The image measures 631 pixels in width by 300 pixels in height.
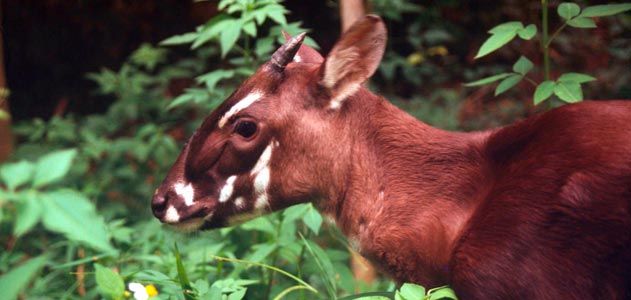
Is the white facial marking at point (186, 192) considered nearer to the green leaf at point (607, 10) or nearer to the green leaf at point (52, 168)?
the green leaf at point (52, 168)

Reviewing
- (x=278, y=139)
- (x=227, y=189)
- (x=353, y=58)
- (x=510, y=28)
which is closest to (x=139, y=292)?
(x=227, y=189)

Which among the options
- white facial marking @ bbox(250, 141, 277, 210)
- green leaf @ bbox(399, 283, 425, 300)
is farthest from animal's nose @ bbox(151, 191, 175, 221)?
green leaf @ bbox(399, 283, 425, 300)

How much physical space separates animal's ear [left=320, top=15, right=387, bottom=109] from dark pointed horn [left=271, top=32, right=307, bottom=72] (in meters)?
0.15

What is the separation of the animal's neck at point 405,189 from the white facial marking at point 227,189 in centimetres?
40

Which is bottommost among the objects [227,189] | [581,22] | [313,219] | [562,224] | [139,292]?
[313,219]

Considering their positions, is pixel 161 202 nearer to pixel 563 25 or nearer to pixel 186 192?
pixel 186 192

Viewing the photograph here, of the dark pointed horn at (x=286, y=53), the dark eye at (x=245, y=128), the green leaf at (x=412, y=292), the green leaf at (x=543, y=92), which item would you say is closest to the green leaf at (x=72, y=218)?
the green leaf at (x=412, y=292)

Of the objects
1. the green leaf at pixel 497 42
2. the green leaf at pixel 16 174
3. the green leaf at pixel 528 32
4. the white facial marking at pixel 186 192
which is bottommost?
the white facial marking at pixel 186 192

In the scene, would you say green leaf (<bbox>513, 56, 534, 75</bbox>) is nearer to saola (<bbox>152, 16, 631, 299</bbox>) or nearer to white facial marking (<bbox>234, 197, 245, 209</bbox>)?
saola (<bbox>152, 16, 631, 299</bbox>)

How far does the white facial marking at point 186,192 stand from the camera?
3338 mm

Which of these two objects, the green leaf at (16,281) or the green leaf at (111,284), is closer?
the green leaf at (16,281)

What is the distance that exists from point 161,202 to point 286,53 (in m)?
0.80

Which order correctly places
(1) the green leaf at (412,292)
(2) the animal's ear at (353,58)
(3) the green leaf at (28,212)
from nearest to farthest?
(3) the green leaf at (28,212) → (1) the green leaf at (412,292) → (2) the animal's ear at (353,58)

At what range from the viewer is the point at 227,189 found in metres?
3.31
